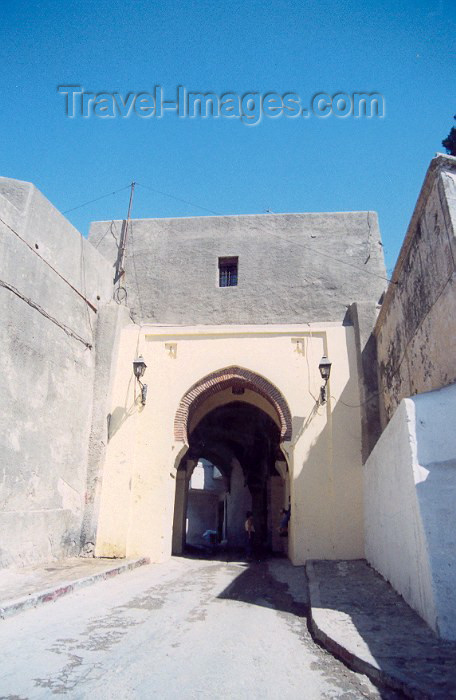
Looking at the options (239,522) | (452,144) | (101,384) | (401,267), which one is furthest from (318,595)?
(239,522)

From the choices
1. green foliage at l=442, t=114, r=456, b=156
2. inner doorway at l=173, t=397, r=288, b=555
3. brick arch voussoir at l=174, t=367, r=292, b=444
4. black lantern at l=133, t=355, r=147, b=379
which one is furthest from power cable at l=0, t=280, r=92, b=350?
green foliage at l=442, t=114, r=456, b=156

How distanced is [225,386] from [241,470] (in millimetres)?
7560

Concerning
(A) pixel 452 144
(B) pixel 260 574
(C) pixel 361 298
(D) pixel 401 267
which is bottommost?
(B) pixel 260 574

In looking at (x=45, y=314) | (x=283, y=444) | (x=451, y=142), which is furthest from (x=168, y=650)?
(x=451, y=142)

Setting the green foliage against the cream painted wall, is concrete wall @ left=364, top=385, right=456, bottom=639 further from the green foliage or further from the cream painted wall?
the green foliage

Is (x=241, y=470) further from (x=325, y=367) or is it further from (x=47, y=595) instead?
(x=47, y=595)

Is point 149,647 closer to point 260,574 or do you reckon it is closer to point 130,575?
point 130,575

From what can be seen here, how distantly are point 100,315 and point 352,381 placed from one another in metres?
5.08

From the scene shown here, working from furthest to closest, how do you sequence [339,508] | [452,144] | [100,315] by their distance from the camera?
[452,144] → [100,315] → [339,508]

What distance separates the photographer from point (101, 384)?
8.97m

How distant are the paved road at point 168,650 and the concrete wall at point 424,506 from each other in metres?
0.96

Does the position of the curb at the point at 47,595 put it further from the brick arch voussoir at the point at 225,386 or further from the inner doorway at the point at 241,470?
the inner doorway at the point at 241,470

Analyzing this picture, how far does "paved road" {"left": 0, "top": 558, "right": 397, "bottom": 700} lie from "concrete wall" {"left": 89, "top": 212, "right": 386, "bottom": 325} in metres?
5.73

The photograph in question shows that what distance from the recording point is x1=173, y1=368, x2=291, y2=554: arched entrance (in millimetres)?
9211
